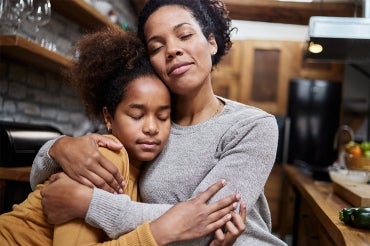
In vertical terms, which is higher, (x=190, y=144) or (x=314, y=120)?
(x=314, y=120)

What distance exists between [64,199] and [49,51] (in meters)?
1.23

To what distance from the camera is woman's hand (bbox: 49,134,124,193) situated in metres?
1.06

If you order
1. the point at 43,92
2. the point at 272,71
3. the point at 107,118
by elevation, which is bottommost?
the point at 107,118

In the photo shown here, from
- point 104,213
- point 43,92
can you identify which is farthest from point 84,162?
point 43,92

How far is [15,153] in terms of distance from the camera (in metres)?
1.84

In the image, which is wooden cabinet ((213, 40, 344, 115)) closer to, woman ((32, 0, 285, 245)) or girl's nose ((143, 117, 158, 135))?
woman ((32, 0, 285, 245))

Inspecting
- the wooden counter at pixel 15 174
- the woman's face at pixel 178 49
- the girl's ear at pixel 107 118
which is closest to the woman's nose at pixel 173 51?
the woman's face at pixel 178 49

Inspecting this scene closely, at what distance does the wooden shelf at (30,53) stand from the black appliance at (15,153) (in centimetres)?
33

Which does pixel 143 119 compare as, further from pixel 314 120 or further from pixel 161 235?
pixel 314 120

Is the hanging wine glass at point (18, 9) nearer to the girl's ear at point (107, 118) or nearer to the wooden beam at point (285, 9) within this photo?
the girl's ear at point (107, 118)

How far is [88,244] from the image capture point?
1014mm

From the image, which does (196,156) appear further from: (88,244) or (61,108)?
(61,108)

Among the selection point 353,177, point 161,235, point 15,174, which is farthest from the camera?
point 353,177

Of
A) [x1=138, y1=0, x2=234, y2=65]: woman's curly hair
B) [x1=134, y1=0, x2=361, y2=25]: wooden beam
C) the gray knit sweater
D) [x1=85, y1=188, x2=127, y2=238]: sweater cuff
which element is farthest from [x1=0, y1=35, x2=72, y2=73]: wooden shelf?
[x1=134, y1=0, x2=361, y2=25]: wooden beam
